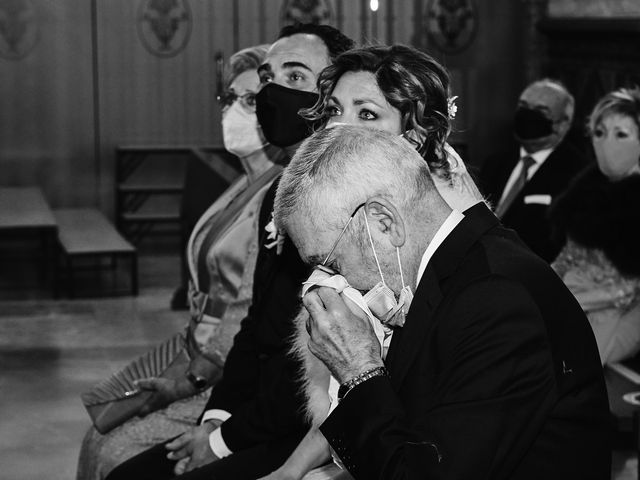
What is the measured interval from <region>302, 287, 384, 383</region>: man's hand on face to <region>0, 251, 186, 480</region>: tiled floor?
308cm

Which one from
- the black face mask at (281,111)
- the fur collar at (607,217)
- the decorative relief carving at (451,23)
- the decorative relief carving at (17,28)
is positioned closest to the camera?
the black face mask at (281,111)

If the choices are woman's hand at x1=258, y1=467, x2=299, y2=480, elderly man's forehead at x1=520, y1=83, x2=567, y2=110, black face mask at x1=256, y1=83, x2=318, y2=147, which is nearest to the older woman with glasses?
black face mask at x1=256, y1=83, x2=318, y2=147

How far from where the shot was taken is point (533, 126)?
5664 mm

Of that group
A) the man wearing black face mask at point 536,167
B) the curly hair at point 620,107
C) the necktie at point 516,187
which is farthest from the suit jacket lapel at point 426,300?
the necktie at point 516,187

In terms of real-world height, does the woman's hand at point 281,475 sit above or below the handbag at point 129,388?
above

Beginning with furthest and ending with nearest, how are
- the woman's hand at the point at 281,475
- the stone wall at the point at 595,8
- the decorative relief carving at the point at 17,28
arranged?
the decorative relief carving at the point at 17,28 → the stone wall at the point at 595,8 → the woman's hand at the point at 281,475

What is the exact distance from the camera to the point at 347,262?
1.86m

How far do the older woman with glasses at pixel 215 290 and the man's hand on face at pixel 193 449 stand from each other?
323 mm

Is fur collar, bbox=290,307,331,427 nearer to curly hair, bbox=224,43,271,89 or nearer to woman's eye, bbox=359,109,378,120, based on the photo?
woman's eye, bbox=359,109,378,120

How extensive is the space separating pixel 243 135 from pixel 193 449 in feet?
3.81

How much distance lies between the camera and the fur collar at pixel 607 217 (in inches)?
171

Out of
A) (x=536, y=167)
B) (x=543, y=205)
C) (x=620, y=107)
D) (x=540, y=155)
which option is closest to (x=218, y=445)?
(x=620, y=107)

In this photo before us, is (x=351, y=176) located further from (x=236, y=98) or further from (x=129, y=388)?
(x=236, y=98)

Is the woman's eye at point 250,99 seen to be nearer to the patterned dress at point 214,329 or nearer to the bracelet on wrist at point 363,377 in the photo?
the patterned dress at point 214,329
